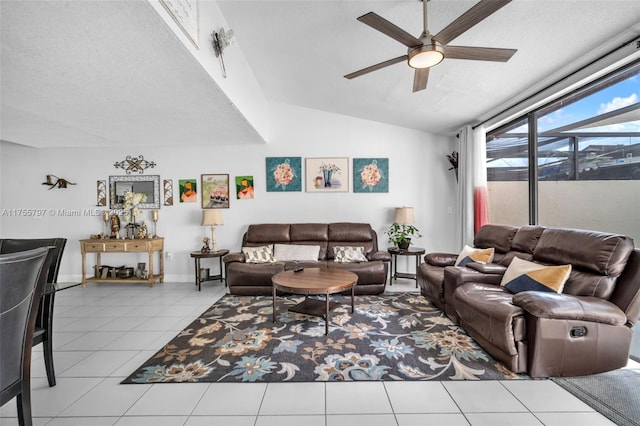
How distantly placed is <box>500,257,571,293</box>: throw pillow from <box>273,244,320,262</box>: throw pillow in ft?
8.13

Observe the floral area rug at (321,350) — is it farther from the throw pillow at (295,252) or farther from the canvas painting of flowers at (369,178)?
the canvas painting of flowers at (369,178)

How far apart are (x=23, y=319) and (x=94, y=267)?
4416 millimetres

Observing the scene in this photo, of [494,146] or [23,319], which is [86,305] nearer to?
[23,319]

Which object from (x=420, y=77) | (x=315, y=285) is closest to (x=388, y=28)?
(x=420, y=77)

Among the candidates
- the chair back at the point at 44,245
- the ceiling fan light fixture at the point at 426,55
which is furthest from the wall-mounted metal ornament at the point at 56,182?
the ceiling fan light fixture at the point at 426,55

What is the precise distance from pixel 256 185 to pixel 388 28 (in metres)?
3.63

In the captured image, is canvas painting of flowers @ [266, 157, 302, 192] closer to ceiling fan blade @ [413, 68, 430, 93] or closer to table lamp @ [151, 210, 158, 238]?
table lamp @ [151, 210, 158, 238]

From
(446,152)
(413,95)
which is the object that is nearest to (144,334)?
(413,95)

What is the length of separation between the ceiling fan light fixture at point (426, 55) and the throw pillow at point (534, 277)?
190 cm

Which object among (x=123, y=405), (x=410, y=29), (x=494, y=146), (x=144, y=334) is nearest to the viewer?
(x=123, y=405)

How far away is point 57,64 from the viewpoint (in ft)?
7.42

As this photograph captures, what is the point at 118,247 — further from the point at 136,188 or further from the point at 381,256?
the point at 381,256

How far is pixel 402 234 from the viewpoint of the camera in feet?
15.2

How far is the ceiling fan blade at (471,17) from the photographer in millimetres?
1608
